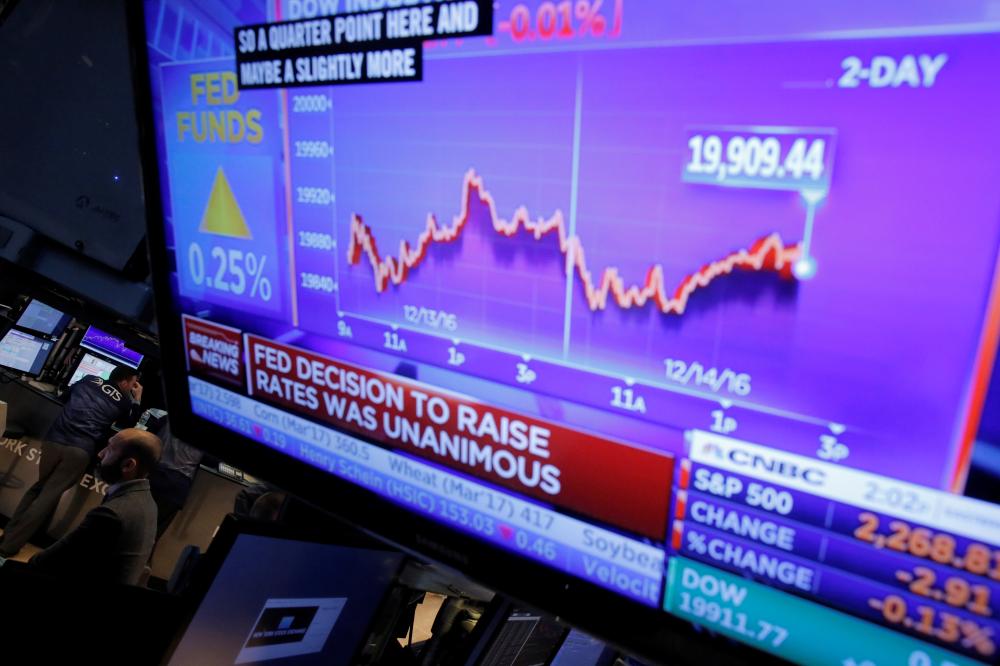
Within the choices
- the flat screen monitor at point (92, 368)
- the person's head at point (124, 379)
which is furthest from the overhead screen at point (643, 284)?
the flat screen monitor at point (92, 368)

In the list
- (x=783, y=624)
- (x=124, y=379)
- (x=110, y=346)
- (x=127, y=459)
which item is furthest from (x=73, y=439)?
(x=783, y=624)

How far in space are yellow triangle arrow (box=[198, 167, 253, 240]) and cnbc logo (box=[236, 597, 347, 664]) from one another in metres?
0.62

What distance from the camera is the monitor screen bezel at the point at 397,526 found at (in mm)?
944

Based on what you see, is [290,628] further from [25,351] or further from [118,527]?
[25,351]

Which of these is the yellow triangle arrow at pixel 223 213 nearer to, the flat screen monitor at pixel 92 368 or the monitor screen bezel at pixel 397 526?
the monitor screen bezel at pixel 397 526

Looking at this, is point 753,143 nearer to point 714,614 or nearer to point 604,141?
point 604,141

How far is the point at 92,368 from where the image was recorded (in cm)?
568

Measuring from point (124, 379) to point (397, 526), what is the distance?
482 cm

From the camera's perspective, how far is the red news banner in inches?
37.3

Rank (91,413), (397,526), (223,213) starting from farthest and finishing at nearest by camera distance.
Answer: (91,413)
(223,213)
(397,526)

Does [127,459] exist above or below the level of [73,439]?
above

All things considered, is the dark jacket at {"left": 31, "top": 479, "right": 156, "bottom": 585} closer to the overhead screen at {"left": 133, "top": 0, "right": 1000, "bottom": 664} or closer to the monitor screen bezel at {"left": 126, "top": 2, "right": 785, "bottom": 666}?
the monitor screen bezel at {"left": 126, "top": 2, "right": 785, "bottom": 666}

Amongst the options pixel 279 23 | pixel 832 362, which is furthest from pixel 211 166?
pixel 832 362

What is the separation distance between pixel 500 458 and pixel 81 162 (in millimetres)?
1551
